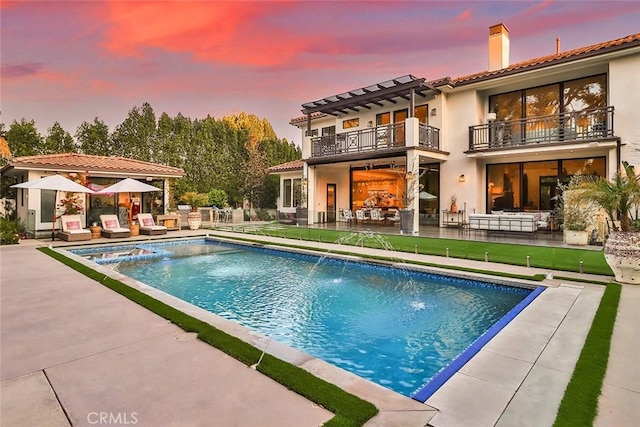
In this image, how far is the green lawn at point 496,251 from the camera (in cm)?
818

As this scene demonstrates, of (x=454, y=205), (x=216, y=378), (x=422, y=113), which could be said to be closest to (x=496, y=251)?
(x=454, y=205)

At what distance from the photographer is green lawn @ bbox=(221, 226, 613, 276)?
818 centimetres

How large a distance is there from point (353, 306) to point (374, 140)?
1272 cm

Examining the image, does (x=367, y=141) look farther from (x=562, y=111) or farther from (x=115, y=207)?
(x=115, y=207)

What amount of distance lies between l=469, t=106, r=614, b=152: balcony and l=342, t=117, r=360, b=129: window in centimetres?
658

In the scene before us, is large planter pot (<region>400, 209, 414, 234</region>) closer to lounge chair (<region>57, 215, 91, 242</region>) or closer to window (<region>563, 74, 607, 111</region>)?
window (<region>563, 74, 607, 111</region>)

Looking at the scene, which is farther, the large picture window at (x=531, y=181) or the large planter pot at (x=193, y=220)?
the large planter pot at (x=193, y=220)

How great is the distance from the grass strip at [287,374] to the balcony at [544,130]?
44.5ft

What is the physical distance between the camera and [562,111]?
1402 cm

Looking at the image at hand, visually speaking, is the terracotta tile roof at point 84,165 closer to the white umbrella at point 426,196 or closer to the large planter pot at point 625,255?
the white umbrella at point 426,196

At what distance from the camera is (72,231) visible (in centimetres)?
1391

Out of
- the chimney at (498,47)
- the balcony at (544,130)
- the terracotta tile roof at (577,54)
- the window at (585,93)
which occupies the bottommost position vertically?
the balcony at (544,130)

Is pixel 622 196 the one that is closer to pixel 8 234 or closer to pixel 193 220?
pixel 193 220

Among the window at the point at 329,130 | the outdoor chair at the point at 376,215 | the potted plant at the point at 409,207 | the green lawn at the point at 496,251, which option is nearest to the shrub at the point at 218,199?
the window at the point at 329,130
